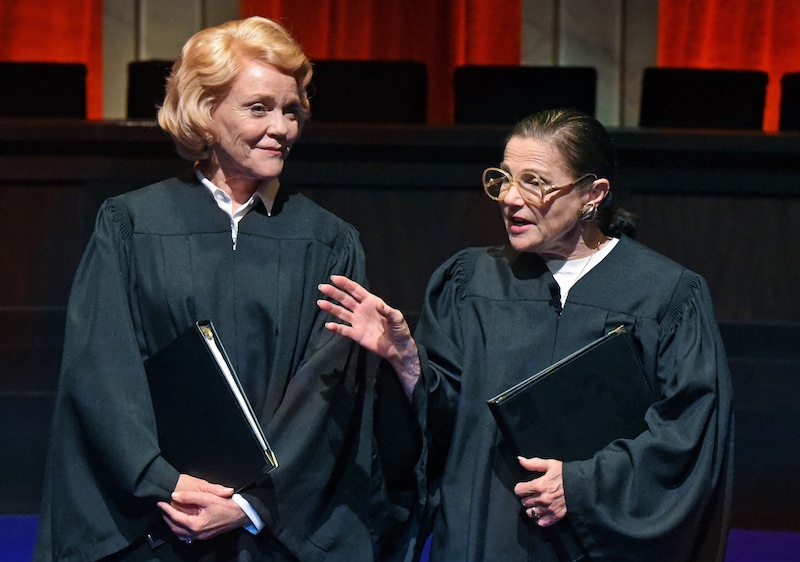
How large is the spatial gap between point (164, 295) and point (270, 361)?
0.27 m

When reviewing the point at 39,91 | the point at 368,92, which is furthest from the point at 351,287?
the point at 39,91

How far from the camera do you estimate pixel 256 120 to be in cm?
255

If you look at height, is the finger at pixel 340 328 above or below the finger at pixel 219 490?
above

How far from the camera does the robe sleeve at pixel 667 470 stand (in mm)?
2426

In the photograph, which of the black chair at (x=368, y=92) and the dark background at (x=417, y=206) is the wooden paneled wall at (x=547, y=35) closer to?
the black chair at (x=368, y=92)

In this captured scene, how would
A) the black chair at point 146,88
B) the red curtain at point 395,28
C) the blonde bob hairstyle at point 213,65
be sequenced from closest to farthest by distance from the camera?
the blonde bob hairstyle at point 213,65 → the black chair at point 146,88 → the red curtain at point 395,28

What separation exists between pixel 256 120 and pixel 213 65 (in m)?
0.15

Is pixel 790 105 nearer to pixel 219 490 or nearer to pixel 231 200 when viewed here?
pixel 231 200

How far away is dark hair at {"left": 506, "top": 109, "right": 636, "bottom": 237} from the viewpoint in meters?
2.59

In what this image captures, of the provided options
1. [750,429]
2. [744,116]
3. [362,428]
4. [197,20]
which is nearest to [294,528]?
[362,428]

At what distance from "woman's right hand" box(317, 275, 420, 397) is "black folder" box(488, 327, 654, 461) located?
24cm

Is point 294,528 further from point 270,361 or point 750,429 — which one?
point 750,429

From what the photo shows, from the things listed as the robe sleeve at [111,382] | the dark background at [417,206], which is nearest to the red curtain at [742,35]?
the dark background at [417,206]

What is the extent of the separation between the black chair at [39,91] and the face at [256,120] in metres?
2.60
